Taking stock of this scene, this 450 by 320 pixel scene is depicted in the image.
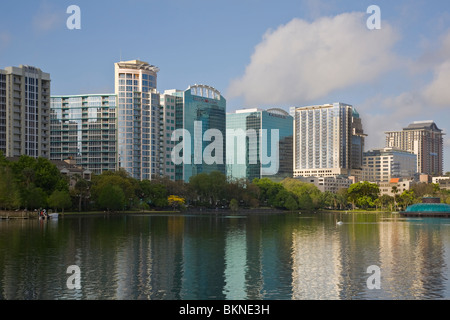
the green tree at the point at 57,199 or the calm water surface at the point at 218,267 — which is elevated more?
the green tree at the point at 57,199

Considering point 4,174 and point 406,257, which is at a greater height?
point 4,174

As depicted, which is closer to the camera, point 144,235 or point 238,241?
point 238,241

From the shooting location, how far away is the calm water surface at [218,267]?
118 ft

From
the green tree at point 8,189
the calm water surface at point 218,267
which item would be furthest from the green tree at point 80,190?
the calm water surface at point 218,267

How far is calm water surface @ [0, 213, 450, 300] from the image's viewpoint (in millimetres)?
35969

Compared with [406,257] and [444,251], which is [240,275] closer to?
[406,257]

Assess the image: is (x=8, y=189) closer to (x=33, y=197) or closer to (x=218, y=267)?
(x=33, y=197)

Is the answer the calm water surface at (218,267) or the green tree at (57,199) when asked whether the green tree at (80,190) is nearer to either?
the green tree at (57,199)

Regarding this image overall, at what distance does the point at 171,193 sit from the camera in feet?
634

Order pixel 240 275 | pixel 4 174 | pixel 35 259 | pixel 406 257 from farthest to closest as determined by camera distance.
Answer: pixel 4 174
pixel 406 257
pixel 35 259
pixel 240 275

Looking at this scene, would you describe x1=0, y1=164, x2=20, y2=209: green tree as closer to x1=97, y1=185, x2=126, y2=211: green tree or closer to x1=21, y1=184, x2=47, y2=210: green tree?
x1=21, y1=184, x2=47, y2=210: green tree

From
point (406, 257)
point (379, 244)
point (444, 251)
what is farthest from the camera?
point (379, 244)
